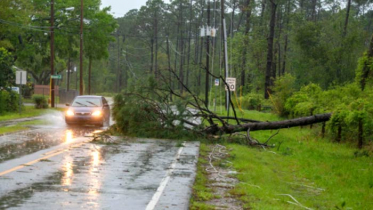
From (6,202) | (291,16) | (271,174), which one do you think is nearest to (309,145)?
(271,174)

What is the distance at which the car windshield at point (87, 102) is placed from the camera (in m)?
25.0

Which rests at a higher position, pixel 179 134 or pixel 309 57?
pixel 309 57

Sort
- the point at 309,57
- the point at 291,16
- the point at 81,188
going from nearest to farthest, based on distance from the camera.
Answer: the point at 81,188, the point at 309,57, the point at 291,16

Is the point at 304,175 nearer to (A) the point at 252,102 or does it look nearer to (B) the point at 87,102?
(B) the point at 87,102

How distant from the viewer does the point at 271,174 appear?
13320 millimetres

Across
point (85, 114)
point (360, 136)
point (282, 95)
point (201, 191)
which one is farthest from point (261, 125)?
point (282, 95)

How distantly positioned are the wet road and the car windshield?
609cm

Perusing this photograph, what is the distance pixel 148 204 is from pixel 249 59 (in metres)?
52.7

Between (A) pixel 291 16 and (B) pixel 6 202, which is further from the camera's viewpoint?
(A) pixel 291 16

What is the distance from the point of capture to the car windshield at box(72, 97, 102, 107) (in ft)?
82.2

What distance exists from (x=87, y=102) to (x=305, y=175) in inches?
561

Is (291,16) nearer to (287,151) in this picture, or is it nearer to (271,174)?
(287,151)

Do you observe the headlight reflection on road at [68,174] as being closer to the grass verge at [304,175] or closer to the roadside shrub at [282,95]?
the grass verge at [304,175]

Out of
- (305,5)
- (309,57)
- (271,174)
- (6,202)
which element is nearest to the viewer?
(6,202)
